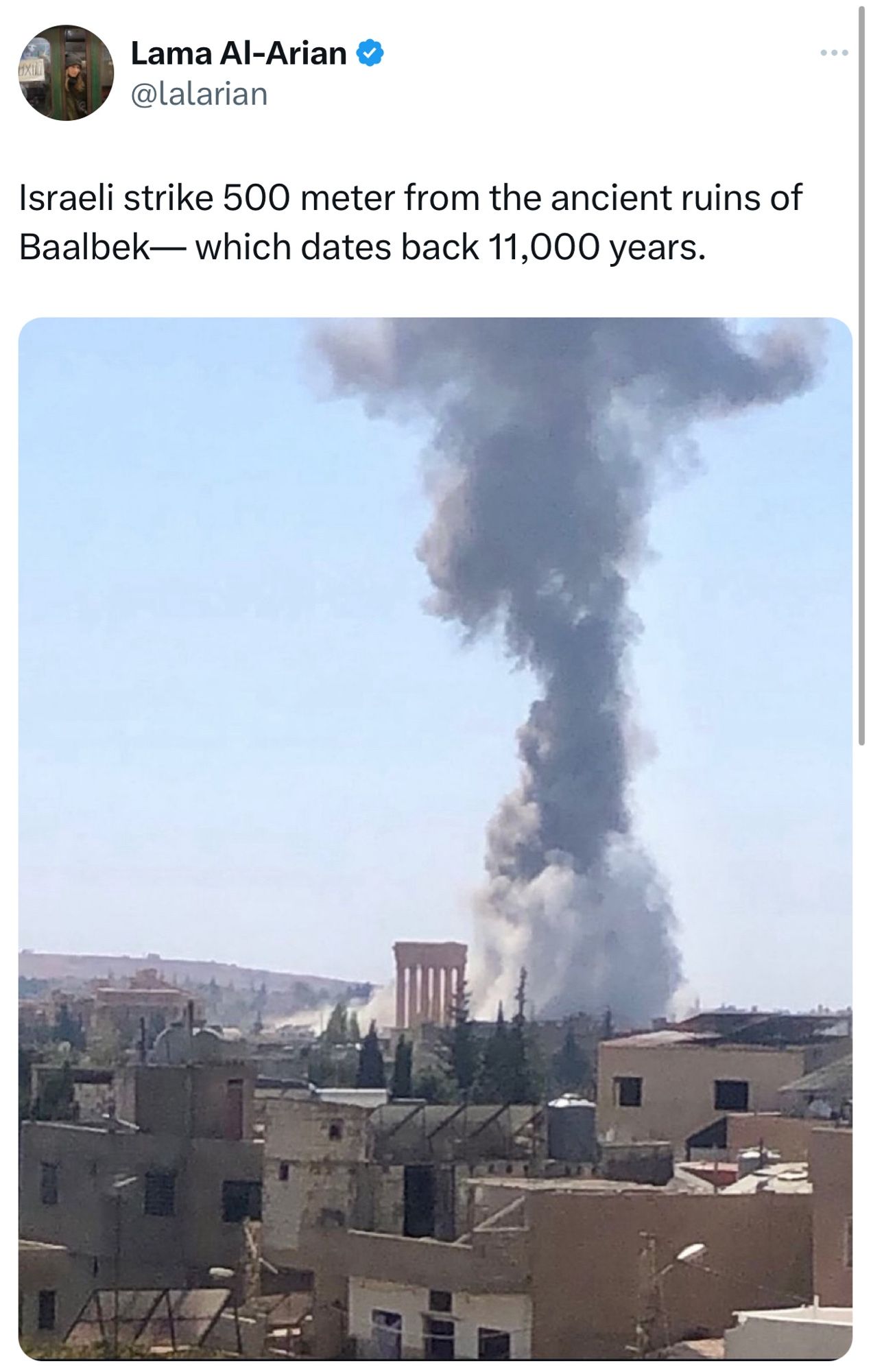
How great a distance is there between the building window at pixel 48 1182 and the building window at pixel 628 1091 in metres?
0.82

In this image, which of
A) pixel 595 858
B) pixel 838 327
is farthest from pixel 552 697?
pixel 838 327

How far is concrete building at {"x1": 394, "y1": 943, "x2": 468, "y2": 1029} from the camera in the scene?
2203 millimetres

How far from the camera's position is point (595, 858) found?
221cm

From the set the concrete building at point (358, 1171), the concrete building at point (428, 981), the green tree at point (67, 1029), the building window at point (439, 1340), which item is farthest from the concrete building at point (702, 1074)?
the green tree at point (67, 1029)

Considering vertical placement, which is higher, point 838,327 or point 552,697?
point 838,327

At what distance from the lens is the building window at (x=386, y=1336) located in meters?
2.18

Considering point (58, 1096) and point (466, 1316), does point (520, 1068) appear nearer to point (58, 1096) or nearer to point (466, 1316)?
point (466, 1316)

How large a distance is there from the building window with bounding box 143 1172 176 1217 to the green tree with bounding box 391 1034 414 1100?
0.35 m

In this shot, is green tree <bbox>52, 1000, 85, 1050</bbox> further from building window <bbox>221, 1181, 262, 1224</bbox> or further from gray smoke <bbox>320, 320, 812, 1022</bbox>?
gray smoke <bbox>320, 320, 812, 1022</bbox>
